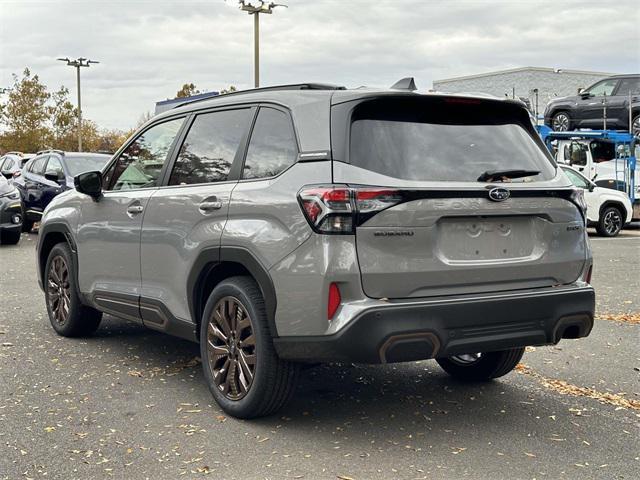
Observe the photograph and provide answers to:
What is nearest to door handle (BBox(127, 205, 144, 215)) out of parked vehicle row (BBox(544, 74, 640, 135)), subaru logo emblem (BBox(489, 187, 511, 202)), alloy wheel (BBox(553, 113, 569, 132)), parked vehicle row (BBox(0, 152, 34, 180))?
subaru logo emblem (BBox(489, 187, 511, 202))

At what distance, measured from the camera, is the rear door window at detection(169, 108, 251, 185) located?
495 cm

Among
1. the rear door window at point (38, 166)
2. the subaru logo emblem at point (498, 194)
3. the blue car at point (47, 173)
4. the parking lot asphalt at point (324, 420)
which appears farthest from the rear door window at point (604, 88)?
the subaru logo emblem at point (498, 194)

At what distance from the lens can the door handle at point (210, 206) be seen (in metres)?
4.74

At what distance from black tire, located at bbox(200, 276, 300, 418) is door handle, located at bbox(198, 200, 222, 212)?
438 millimetres

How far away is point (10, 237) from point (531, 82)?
25302 millimetres

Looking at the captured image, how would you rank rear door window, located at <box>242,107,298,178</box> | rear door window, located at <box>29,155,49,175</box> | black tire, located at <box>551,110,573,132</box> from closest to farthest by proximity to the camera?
rear door window, located at <box>242,107,298,178</box> → rear door window, located at <box>29,155,49,175</box> → black tire, located at <box>551,110,573,132</box>

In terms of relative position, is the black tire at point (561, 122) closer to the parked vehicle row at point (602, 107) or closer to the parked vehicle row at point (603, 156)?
the parked vehicle row at point (602, 107)

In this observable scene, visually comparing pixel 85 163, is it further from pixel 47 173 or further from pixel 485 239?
pixel 485 239

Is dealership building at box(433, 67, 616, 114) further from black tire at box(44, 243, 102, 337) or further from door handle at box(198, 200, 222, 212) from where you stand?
door handle at box(198, 200, 222, 212)

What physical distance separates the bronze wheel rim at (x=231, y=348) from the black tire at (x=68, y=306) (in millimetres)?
2194

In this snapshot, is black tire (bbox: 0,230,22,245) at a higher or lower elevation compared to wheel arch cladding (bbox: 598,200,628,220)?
lower

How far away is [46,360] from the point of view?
603 centimetres

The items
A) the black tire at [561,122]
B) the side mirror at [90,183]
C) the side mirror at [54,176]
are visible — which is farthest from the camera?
the black tire at [561,122]

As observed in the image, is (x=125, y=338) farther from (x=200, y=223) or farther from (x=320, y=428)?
(x=320, y=428)
